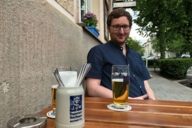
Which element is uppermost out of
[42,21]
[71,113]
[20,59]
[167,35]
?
[167,35]

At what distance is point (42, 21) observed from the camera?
65.2 inches

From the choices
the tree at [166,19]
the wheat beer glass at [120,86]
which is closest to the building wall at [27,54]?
the wheat beer glass at [120,86]

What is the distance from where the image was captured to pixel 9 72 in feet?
4.07

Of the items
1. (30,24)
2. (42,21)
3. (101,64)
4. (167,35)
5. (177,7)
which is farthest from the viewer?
(167,35)

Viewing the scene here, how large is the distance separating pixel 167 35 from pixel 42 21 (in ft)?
60.0

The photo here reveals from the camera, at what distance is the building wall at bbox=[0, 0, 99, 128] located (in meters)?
1.21

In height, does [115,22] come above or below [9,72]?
above

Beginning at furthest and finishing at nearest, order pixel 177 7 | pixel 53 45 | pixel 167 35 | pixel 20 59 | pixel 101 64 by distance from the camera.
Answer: pixel 167 35
pixel 177 7
pixel 101 64
pixel 53 45
pixel 20 59

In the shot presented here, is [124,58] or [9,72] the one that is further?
[124,58]

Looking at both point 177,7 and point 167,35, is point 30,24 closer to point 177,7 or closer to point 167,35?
point 177,7

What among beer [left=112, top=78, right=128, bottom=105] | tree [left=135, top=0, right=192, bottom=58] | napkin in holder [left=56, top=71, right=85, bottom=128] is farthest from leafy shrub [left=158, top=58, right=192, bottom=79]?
napkin in holder [left=56, top=71, right=85, bottom=128]

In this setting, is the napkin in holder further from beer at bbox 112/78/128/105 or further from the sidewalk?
the sidewalk

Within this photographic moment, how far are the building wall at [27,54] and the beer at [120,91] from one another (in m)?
0.49

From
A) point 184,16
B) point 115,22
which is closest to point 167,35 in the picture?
point 184,16
